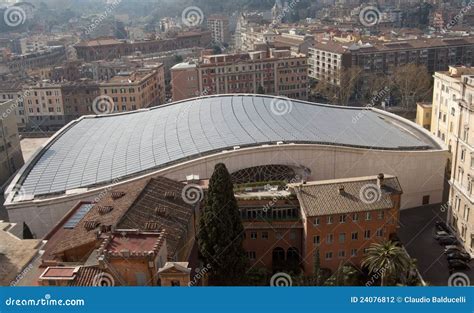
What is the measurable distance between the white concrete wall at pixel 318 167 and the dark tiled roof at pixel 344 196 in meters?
4.51

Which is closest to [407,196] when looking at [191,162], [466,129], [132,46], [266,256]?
[466,129]

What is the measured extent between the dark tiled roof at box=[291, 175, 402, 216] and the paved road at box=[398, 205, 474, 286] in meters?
4.22

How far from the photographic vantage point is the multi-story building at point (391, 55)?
251ft

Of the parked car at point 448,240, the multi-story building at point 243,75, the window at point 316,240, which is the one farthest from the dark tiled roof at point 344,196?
the multi-story building at point 243,75

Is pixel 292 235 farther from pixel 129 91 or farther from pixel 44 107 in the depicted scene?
pixel 44 107

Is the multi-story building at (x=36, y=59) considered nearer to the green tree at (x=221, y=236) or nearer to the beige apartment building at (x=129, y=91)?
the beige apartment building at (x=129, y=91)

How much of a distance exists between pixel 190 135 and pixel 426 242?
1759 centimetres

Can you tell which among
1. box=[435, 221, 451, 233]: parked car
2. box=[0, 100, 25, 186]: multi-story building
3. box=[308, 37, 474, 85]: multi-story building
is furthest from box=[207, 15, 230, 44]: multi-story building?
box=[435, 221, 451, 233]: parked car

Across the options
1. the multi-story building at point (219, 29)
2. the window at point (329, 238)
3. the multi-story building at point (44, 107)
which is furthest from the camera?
the multi-story building at point (219, 29)

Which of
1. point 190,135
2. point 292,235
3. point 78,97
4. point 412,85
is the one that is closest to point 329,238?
point 292,235

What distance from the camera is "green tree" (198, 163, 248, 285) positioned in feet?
76.5

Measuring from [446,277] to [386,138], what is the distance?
1319cm

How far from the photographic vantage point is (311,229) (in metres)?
27.4

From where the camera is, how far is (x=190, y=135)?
35.2m
